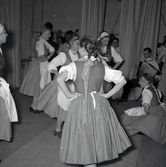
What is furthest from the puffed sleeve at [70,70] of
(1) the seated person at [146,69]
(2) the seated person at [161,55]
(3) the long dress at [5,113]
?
(2) the seated person at [161,55]

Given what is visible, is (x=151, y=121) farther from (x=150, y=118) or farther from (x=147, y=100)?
(x=147, y=100)

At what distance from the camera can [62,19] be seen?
658 centimetres

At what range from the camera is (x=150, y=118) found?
292 cm

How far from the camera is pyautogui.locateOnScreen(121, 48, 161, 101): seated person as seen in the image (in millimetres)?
4215

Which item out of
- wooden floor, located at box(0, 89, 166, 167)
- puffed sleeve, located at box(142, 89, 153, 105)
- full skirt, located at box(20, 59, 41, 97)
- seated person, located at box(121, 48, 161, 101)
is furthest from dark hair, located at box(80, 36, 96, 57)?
seated person, located at box(121, 48, 161, 101)

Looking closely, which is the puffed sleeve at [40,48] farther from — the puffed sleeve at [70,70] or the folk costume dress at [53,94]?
the puffed sleeve at [70,70]

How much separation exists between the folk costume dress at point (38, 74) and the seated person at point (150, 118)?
60.9 inches

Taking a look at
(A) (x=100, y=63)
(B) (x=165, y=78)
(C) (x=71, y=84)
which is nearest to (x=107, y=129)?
(A) (x=100, y=63)

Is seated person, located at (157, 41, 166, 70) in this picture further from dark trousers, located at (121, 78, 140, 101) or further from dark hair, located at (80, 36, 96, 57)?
dark hair, located at (80, 36, 96, 57)

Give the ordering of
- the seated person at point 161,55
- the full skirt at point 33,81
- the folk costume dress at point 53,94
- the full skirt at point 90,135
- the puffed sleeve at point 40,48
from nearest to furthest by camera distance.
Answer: the full skirt at point 90,135 → the folk costume dress at point 53,94 → the puffed sleeve at point 40,48 → the full skirt at point 33,81 → the seated person at point 161,55

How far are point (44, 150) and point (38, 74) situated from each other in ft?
5.35

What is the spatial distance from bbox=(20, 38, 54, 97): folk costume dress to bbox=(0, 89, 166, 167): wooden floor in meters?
0.66

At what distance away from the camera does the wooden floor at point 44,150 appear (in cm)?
228

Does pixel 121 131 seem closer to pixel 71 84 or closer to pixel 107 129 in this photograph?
pixel 107 129
